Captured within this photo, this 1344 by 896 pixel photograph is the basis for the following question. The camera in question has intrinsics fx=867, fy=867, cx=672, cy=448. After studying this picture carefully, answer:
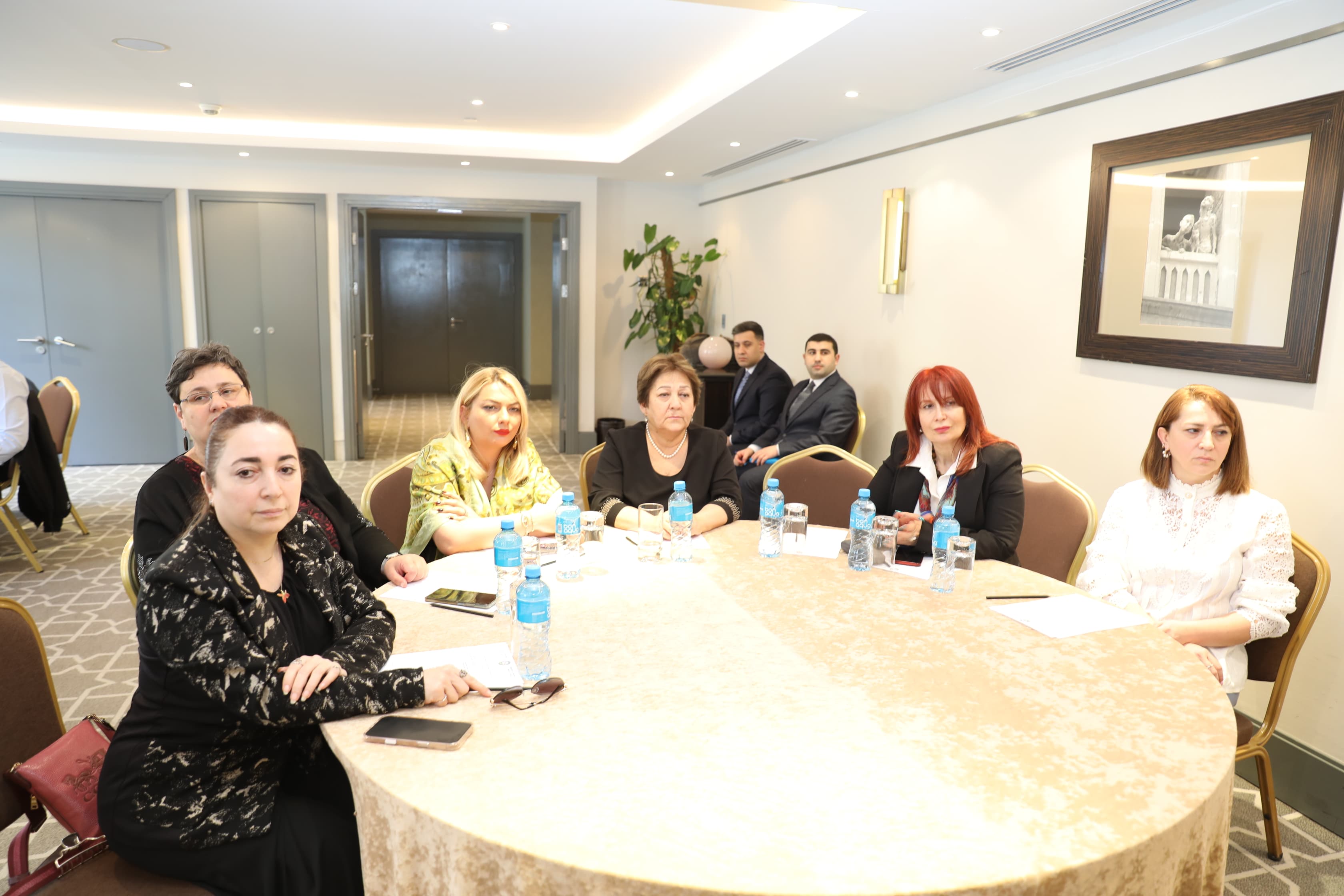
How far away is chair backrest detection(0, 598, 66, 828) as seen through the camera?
166 cm

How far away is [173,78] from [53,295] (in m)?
3.29

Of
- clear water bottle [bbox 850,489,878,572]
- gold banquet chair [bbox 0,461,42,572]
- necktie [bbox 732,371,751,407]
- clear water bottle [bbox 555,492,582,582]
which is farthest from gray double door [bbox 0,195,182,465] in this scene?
clear water bottle [bbox 850,489,878,572]

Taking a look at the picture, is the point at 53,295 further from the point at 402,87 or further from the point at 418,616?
the point at 418,616

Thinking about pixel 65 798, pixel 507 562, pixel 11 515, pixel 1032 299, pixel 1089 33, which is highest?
pixel 1089 33

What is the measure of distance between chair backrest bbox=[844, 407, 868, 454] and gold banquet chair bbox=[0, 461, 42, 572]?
493cm

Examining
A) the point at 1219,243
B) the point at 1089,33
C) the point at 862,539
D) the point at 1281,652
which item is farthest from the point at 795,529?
the point at 1089,33

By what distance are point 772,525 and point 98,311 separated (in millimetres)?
7728

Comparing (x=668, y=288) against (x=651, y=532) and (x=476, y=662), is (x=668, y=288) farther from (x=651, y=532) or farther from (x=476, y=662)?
(x=476, y=662)

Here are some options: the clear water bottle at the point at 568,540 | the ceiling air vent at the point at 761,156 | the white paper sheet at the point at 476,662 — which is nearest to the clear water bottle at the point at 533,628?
the white paper sheet at the point at 476,662

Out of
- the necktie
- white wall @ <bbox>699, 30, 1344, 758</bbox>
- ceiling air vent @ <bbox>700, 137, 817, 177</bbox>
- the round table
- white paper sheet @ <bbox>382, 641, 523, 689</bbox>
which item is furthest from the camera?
the necktie

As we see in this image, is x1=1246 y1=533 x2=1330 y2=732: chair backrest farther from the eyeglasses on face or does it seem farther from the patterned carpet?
the eyeglasses on face

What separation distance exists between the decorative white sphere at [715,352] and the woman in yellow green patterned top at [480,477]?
460 cm

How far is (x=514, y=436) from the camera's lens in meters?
3.20

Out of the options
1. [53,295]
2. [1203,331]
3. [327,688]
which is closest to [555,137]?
[53,295]
